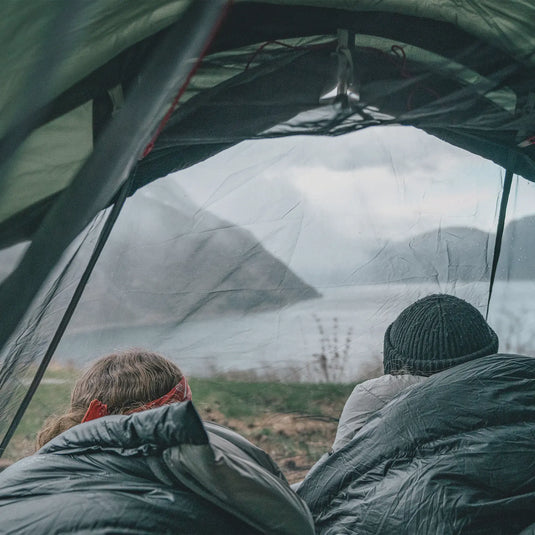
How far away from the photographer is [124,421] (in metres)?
1.01

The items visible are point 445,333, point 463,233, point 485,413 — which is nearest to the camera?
point 485,413

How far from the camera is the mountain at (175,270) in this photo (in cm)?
187

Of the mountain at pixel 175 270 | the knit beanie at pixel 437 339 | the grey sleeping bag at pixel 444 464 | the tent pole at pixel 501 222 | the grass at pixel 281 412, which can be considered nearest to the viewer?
the grey sleeping bag at pixel 444 464

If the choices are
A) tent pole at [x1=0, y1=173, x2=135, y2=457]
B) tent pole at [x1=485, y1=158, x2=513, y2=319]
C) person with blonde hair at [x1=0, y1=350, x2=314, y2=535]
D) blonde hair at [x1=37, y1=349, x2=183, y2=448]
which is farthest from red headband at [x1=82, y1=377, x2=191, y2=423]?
tent pole at [x1=485, y1=158, x2=513, y2=319]

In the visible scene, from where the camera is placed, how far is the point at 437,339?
1679 mm

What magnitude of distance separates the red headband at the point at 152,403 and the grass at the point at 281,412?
2.05ft

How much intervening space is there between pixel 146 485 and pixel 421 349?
2.87 feet

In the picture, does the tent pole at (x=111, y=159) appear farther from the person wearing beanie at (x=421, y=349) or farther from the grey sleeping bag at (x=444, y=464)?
the person wearing beanie at (x=421, y=349)

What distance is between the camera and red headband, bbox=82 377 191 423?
126 cm

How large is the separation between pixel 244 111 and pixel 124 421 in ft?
3.48

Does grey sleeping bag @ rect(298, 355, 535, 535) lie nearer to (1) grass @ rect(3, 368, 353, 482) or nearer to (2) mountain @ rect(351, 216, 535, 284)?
(1) grass @ rect(3, 368, 353, 482)

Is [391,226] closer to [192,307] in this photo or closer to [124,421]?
[192,307]

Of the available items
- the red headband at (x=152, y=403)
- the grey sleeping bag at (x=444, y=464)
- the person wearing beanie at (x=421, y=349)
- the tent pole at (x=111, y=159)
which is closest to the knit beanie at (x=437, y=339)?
the person wearing beanie at (x=421, y=349)

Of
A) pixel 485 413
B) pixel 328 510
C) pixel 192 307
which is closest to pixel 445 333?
pixel 485 413
